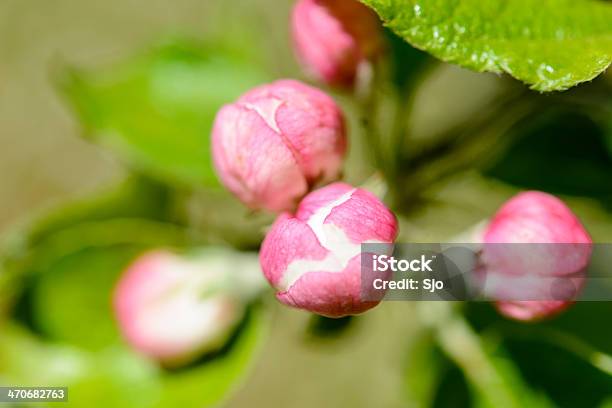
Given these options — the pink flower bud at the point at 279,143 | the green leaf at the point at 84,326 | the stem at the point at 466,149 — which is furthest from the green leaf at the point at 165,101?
the pink flower bud at the point at 279,143

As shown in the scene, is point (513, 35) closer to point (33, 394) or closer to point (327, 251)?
point (327, 251)

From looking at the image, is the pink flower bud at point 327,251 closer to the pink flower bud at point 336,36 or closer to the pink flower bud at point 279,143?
the pink flower bud at point 279,143

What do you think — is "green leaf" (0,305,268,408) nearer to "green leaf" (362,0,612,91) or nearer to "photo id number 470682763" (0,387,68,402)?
"photo id number 470682763" (0,387,68,402)

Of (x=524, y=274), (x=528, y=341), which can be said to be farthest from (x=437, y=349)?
(x=524, y=274)

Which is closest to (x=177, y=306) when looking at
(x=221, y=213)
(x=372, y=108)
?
(x=372, y=108)

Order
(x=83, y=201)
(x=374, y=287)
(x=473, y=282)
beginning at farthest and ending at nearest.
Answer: (x=83, y=201) → (x=473, y=282) → (x=374, y=287)

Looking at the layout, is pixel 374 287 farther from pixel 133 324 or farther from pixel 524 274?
pixel 133 324
